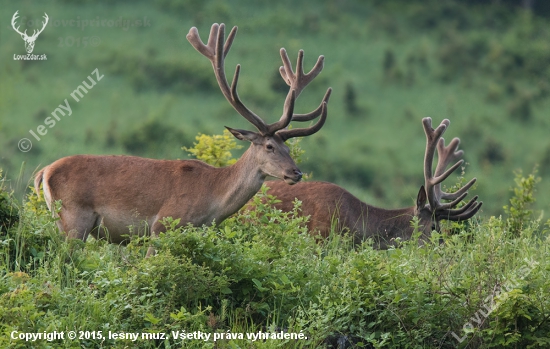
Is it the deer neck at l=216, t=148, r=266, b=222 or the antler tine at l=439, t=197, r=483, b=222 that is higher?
the deer neck at l=216, t=148, r=266, b=222

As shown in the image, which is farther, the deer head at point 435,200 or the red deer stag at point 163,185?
the deer head at point 435,200

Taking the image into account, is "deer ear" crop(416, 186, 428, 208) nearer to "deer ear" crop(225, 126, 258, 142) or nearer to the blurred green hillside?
"deer ear" crop(225, 126, 258, 142)

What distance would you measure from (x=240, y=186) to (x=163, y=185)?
0.74 m

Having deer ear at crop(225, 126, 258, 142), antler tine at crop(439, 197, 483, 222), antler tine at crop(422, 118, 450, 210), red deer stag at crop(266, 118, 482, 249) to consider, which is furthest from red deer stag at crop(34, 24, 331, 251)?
antler tine at crop(439, 197, 483, 222)

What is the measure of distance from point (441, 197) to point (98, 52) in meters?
21.7

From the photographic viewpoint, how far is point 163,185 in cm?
937

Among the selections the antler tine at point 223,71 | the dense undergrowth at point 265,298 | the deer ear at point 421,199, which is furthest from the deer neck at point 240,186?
the deer ear at point 421,199

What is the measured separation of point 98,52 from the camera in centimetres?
3106

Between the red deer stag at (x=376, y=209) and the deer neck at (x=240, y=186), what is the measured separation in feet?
4.49

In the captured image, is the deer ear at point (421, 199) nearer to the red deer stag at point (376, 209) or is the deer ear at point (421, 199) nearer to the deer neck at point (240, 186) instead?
the red deer stag at point (376, 209)

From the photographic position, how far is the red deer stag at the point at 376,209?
1060 centimetres

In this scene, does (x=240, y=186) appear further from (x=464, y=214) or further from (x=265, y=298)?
(x=464, y=214)

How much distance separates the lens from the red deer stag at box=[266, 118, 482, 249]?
10.6 meters

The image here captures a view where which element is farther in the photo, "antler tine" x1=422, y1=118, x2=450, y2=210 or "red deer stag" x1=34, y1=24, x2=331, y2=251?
"antler tine" x1=422, y1=118, x2=450, y2=210
